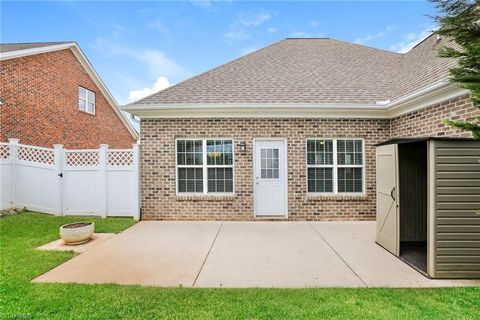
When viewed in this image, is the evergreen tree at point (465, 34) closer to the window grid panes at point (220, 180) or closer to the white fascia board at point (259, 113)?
the white fascia board at point (259, 113)

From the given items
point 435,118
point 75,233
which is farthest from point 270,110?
point 75,233

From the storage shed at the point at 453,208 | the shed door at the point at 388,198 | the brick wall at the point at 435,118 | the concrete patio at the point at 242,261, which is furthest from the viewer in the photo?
the brick wall at the point at 435,118

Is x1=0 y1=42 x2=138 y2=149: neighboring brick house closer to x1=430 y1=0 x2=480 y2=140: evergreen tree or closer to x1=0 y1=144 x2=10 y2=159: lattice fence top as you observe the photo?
x1=0 y1=144 x2=10 y2=159: lattice fence top

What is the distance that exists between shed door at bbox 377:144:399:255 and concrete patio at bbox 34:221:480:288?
274 millimetres

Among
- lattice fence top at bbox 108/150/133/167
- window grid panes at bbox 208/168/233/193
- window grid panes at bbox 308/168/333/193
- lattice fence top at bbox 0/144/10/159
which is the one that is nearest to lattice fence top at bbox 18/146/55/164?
lattice fence top at bbox 0/144/10/159

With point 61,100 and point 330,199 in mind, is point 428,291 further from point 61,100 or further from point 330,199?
point 61,100

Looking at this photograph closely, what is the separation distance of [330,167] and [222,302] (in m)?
6.07

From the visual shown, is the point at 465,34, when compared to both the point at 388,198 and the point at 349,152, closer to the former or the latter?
the point at 388,198

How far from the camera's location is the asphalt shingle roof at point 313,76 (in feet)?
26.0

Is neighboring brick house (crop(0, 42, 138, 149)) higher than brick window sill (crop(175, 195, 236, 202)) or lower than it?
higher

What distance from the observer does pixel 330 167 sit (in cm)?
812

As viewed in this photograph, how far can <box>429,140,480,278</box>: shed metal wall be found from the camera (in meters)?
4.02

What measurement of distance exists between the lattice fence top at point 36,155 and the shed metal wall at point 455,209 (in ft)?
33.9

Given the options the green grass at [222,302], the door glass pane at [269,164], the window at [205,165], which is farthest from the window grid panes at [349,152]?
the green grass at [222,302]
